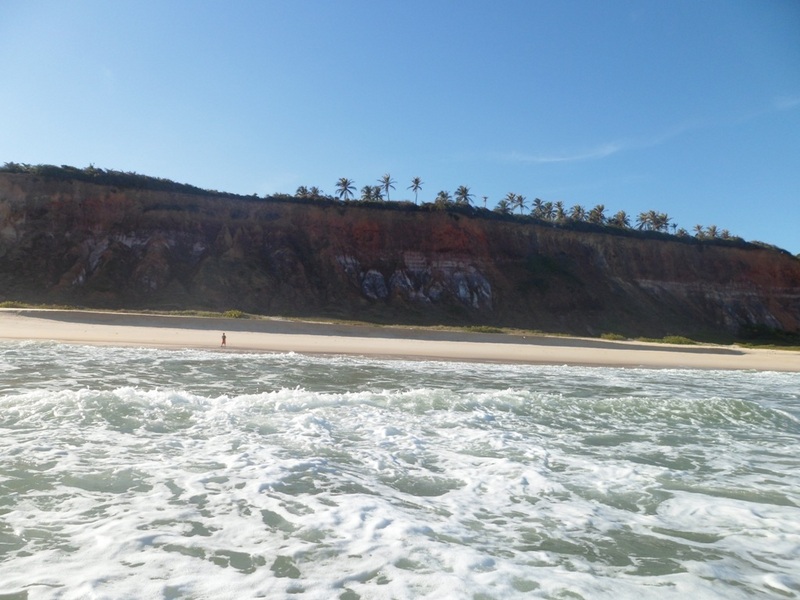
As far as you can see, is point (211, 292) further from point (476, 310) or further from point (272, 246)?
point (476, 310)

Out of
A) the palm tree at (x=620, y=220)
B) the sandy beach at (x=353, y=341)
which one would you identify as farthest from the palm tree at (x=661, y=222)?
the sandy beach at (x=353, y=341)

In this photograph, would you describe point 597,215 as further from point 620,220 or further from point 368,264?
point 368,264

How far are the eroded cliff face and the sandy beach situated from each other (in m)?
13.7

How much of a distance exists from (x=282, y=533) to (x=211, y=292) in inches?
1490

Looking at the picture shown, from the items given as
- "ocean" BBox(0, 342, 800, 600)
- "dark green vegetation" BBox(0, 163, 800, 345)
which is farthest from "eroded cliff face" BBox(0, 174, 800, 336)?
"ocean" BBox(0, 342, 800, 600)

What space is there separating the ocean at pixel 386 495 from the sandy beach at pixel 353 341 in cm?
941

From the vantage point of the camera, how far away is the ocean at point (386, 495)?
3.85 meters

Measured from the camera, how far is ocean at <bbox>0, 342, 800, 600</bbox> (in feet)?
12.6

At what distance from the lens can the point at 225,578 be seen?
12.3 ft

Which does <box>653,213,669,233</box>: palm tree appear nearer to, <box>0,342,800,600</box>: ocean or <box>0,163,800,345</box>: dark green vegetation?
<box>0,163,800,345</box>: dark green vegetation

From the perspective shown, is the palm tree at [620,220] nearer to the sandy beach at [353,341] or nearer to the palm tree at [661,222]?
the palm tree at [661,222]

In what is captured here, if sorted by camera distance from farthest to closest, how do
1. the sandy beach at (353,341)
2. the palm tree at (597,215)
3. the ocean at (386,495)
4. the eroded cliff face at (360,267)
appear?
the palm tree at (597,215) → the eroded cliff face at (360,267) → the sandy beach at (353,341) → the ocean at (386,495)

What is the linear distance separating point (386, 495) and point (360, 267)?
41.2 m

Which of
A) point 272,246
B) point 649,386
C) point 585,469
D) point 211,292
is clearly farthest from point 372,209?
point 585,469
